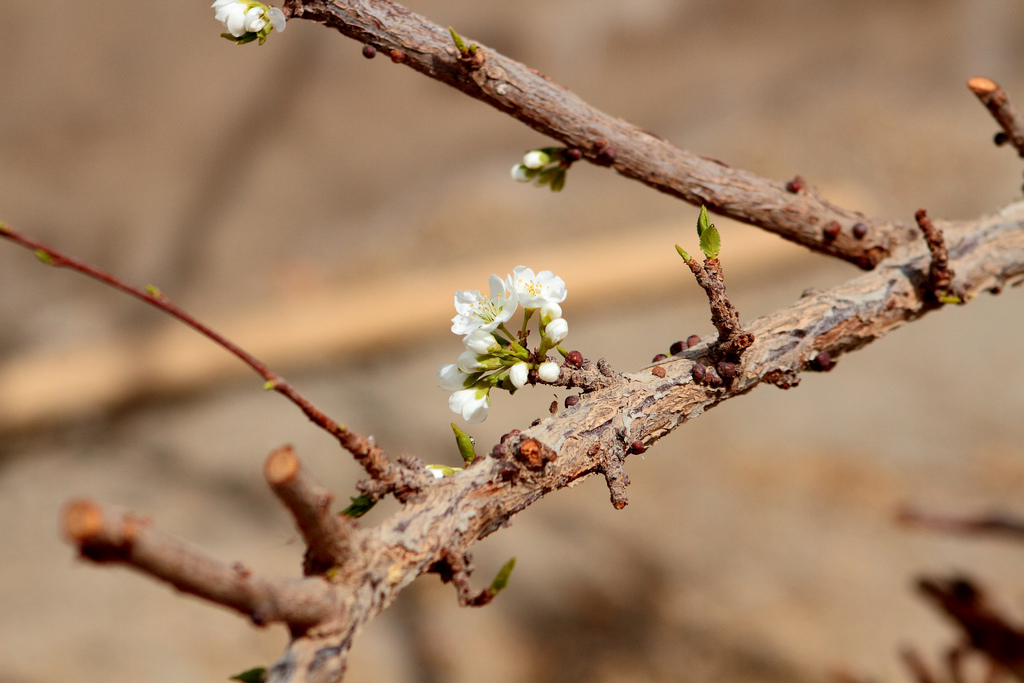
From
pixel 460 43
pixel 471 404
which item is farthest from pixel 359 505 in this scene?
pixel 460 43

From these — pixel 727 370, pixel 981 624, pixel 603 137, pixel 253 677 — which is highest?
pixel 603 137

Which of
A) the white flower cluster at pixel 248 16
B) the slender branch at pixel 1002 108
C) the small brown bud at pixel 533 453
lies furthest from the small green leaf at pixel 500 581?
the slender branch at pixel 1002 108

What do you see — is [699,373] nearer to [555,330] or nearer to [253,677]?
[555,330]

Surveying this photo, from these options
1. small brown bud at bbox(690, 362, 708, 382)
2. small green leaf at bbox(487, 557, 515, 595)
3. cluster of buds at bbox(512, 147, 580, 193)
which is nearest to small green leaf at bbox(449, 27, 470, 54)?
cluster of buds at bbox(512, 147, 580, 193)

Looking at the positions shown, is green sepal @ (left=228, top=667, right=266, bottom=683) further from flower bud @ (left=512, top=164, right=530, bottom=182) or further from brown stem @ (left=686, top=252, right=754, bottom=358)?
flower bud @ (left=512, top=164, right=530, bottom=182)

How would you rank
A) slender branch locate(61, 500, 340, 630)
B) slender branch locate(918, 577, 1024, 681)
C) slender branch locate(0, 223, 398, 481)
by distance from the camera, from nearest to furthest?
slender branch locate(61, 500, 340, 630), slender branch locate(0, 223, 398, 481), slender branch locate(918, 577, 1024, 681)

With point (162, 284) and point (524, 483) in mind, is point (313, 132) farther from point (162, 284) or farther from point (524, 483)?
point (524, 483)
